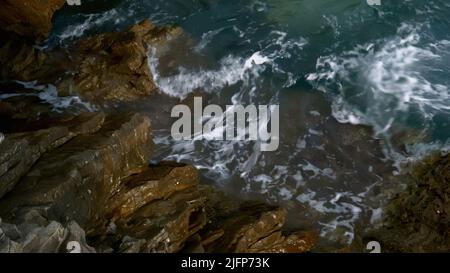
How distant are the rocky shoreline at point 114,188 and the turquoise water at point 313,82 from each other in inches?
25.6

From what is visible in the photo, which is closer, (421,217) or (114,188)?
(114,188)

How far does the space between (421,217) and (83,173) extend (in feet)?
19.3

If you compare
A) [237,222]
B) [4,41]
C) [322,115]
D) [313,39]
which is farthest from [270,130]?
[4,41]

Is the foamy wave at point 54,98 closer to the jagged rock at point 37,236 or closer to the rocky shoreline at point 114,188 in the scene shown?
the rocky shoreline at point 114,188

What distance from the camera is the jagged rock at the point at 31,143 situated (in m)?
5.56

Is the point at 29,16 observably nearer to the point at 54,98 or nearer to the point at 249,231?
the point at 54,98

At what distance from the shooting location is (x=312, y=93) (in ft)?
→ 34.0

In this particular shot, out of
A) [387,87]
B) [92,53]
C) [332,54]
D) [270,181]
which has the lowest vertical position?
[270,181]

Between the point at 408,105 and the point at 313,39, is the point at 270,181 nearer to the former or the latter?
the point at 408,105

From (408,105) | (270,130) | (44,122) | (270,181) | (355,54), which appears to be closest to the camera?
(44,122)

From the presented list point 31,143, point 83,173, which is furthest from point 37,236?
point 31,143

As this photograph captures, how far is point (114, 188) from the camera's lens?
6844mm

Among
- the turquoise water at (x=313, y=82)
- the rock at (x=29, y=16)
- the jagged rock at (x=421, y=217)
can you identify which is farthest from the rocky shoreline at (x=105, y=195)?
the jagged rock at (x=421, y=217)
